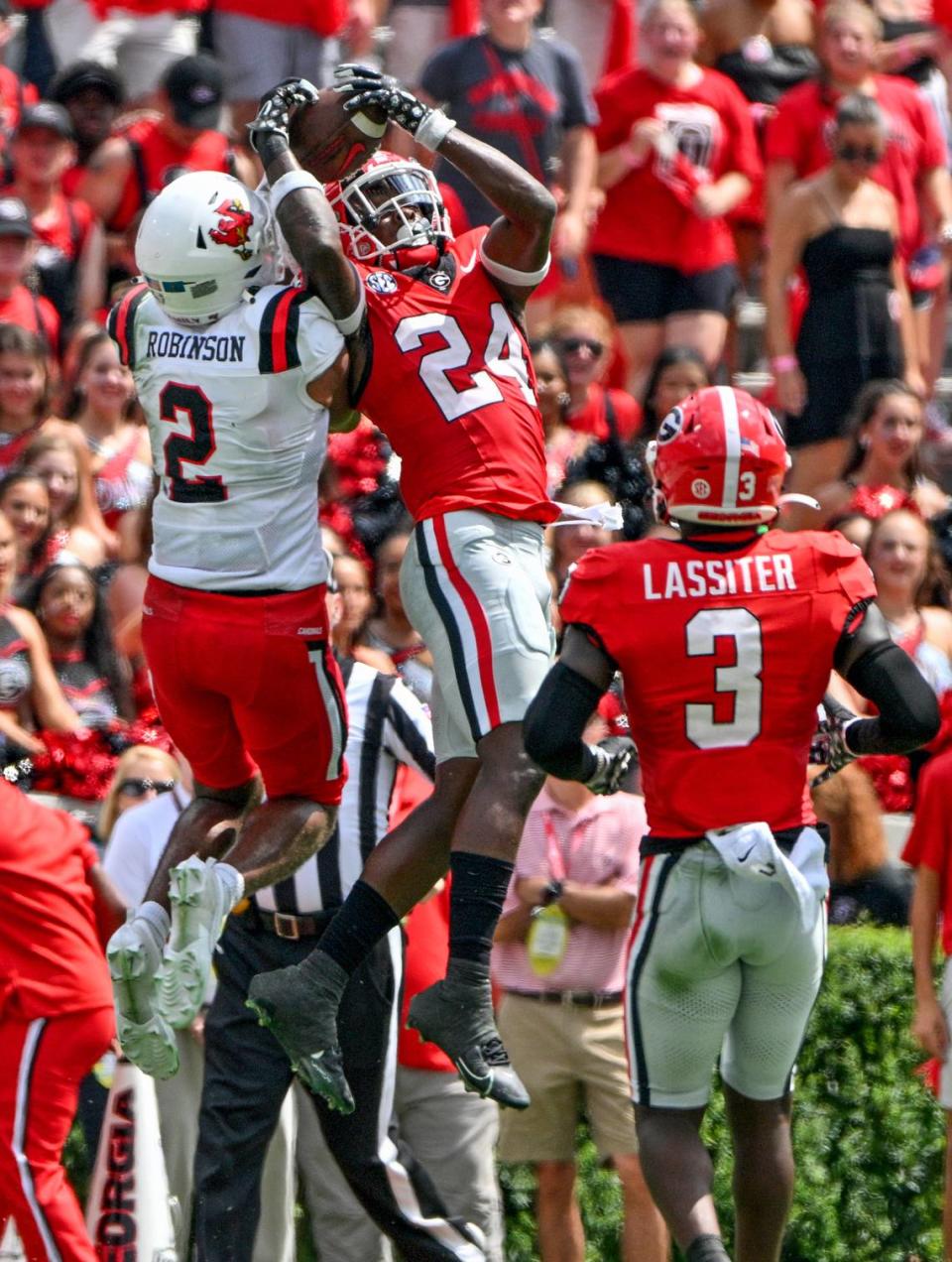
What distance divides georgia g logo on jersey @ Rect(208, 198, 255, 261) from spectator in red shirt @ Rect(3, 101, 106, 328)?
204 inches

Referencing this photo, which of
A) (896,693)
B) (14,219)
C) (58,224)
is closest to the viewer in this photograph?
(896,693)

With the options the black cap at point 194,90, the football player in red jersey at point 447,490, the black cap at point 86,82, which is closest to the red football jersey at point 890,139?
the black cap at point 194,90

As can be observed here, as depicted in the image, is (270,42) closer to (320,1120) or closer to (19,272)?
(19,272)

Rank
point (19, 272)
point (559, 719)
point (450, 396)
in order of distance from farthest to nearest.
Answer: point (19, 272) < point (450, 396) < point (559, 719)

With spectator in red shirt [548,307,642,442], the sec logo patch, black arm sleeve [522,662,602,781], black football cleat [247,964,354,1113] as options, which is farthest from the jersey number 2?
spectator in red shirt [548,307,642,442]

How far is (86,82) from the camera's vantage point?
40.9 feet

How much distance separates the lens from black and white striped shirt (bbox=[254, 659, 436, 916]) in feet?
25.9

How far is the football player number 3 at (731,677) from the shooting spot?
658cm

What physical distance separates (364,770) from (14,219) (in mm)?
4340

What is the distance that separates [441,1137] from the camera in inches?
328

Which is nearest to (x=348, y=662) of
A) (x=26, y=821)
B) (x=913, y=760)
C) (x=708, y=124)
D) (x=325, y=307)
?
(x=26, y=821)

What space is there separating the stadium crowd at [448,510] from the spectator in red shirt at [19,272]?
0.7 inches

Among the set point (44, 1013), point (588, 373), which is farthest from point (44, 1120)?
point (588, 373)

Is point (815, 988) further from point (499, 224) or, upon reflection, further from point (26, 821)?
point (26, 821)
